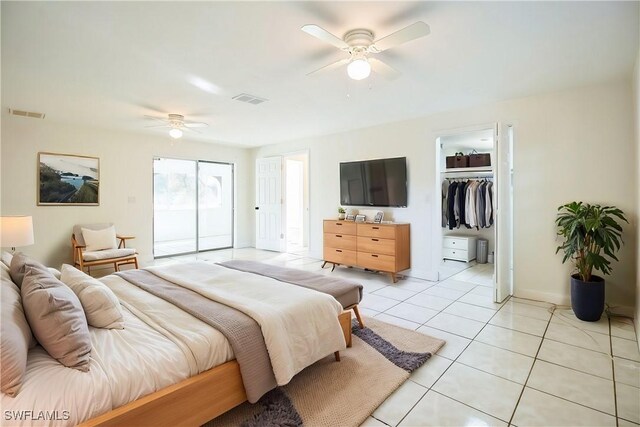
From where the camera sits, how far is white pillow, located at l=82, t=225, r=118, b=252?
483 centimetres

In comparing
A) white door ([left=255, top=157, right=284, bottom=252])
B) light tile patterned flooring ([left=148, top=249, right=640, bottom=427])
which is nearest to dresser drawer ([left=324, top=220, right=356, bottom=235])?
light tile patterned flooring ([left=148, top=249, right=640, bottom=427])

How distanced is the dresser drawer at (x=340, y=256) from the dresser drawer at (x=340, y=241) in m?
0.07

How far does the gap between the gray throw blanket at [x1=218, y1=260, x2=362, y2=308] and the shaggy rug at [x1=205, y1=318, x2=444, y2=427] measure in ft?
1.20

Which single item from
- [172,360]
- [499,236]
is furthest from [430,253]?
[172,360]

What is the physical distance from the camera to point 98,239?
16.1 feet

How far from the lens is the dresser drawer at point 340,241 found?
Result: 5.02 meters

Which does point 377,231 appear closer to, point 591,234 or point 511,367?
point 591,234

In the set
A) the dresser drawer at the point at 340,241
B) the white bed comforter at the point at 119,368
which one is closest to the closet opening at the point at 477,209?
the dresser drawer at the point at 340,241

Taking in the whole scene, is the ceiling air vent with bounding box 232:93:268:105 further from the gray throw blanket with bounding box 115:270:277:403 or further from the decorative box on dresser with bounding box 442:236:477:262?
the decorative box on dresser with bounding box 442:236:477:262

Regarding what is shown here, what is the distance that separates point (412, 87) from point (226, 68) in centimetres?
193

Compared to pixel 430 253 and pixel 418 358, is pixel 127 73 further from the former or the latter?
pixel 430 253

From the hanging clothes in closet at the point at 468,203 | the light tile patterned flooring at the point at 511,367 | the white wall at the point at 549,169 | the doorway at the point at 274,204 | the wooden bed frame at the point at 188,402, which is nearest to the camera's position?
the wooden bed frame at the point at 188,402

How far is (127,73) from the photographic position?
2990 mm

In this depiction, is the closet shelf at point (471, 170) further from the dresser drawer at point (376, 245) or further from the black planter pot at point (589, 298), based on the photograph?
the black planter pot at point (589, 298)
